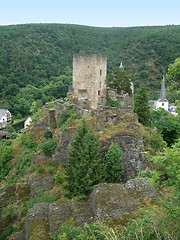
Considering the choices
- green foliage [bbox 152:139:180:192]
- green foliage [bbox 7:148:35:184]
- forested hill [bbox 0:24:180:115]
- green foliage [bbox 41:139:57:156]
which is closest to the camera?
green foliage [bbox 152:139:180:192]

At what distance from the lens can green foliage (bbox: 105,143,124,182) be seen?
14000 mm

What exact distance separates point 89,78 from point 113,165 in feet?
35.7

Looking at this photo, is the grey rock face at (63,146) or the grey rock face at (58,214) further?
the grey rock face at (63,146)

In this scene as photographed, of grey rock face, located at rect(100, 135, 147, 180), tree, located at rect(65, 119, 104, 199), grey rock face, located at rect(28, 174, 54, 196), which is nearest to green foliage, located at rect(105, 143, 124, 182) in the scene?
tree, located at rect(65, 119, 104, 199)

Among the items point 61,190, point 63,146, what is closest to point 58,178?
point 61,190

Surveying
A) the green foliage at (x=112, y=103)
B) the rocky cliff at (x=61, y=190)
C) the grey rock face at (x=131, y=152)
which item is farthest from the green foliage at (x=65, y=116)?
the green foliage at (x=112, y=103)

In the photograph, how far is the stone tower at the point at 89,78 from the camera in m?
21.5

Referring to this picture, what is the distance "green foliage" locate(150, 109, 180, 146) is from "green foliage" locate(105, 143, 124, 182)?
963cm

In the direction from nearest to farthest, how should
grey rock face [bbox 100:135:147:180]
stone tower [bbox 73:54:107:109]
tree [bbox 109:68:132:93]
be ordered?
1. grey rock face [bbox 100:135:147:180]
2. stone tower [bbox 73:54:107:109]
3. tree [bbox 109:68:132:93]

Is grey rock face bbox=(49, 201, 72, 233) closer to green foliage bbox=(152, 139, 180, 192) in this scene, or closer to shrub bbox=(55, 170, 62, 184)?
shrub bbox=(55, 170, 62, 184)

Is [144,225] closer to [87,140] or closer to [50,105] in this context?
[87,140]

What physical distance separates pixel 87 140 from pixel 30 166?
8.76 metres

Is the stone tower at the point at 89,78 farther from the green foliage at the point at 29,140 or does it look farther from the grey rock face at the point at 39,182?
the grey rock face at the point at 39,182

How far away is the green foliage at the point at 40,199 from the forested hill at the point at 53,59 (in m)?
50.2
